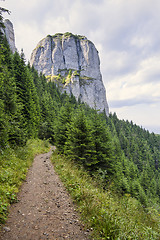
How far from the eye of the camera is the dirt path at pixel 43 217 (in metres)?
3.48

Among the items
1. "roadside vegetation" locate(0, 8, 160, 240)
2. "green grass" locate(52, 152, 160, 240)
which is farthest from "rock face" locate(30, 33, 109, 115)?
"green grass" locate(52, 152, 160, 240)

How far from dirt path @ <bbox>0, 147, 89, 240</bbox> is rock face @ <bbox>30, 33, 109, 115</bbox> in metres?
127

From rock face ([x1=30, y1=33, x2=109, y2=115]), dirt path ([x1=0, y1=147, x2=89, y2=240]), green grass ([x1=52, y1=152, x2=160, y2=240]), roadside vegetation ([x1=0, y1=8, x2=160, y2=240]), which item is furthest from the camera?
rock face ([x1=30, y1=33, x2=109, y2=115])

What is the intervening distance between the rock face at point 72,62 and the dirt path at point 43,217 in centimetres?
12680

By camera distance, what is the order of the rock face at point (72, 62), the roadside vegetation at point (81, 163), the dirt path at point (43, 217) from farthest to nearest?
the rock face at point (72, 62), the roadside vegetation at point (81, 163), the dirt path at point (43, 217)

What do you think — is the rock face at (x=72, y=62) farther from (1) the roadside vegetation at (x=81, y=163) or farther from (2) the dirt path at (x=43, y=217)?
(2) the dirt path at (x=43, y=217)

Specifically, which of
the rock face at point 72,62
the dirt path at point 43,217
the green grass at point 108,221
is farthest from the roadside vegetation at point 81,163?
the rock face at point 72,62

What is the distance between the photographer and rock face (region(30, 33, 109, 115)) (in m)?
136

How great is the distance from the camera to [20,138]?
12.9m

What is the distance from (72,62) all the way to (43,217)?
15995 cm

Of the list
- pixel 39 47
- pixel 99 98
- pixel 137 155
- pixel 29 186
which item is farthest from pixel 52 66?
pixel 29 186

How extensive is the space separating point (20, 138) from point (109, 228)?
12.1 m

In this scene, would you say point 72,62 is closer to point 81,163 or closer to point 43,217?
point 81,163

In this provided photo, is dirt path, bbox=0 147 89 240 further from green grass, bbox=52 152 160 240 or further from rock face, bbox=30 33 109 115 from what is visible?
rock face, bbox=30 33 109 115
